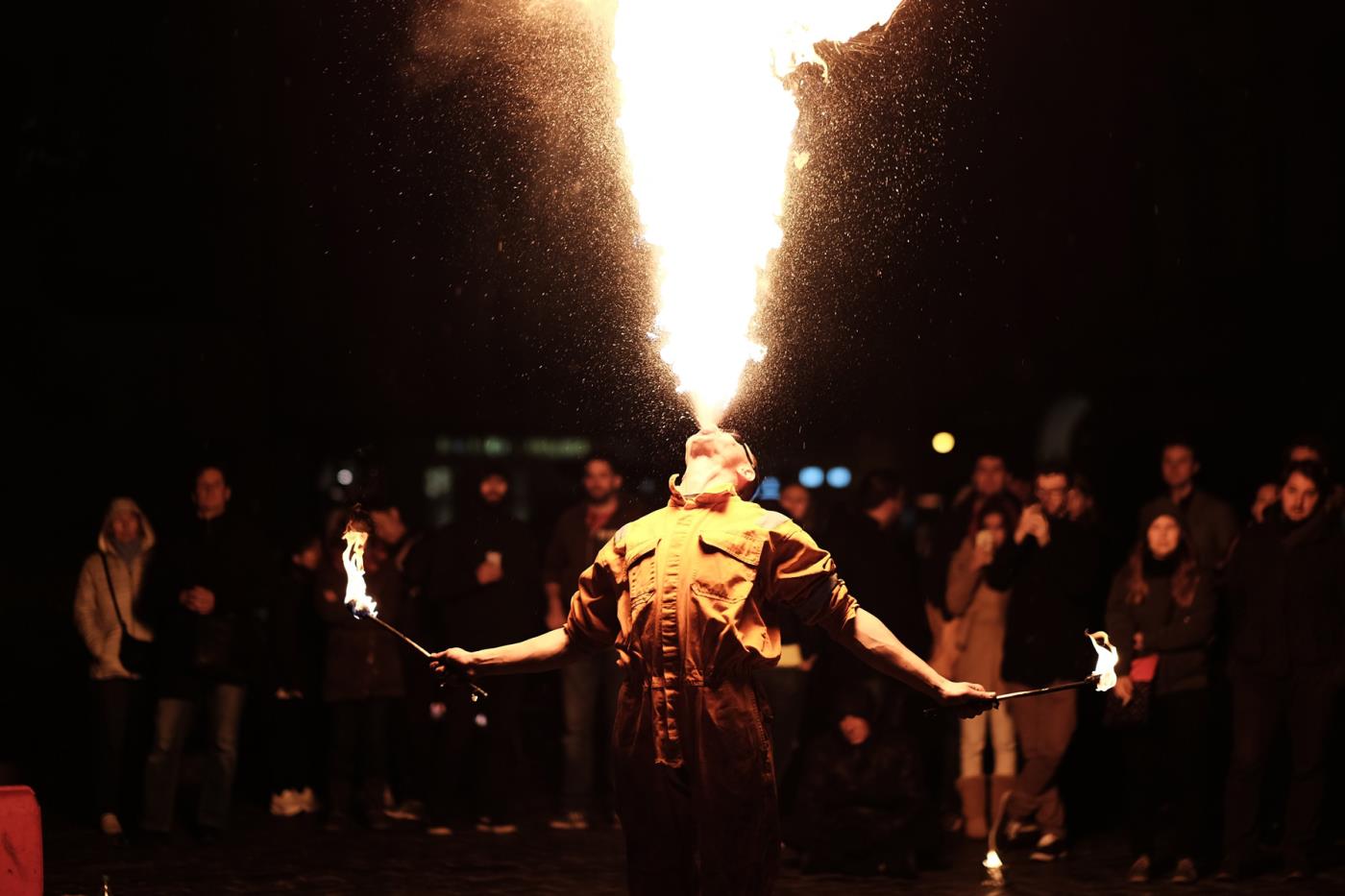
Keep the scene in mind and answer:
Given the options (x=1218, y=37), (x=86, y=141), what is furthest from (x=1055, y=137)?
(x=86, y=141)

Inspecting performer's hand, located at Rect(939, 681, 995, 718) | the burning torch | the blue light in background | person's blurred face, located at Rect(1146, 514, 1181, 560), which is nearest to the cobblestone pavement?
person's blurred face, located at Rect(1146, 514, 1181, 560)

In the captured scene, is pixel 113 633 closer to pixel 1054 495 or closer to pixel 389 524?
pixel 389 524

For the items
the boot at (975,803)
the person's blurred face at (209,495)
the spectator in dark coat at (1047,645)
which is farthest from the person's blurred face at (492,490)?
the boot at (975,803)

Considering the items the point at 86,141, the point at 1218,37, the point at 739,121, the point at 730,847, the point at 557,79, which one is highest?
the point at 1218,37

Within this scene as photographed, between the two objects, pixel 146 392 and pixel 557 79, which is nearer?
pixel 557 79

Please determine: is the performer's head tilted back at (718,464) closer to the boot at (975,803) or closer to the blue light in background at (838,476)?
the boot at (975,803)

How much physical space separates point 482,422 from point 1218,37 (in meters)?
11.1

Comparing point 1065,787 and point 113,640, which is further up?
point 113,640

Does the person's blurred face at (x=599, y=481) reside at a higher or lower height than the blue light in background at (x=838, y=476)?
lower

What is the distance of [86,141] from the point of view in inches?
634

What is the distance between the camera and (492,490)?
34.0 ft

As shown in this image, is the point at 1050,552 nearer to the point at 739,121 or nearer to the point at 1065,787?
the point at 1065,787

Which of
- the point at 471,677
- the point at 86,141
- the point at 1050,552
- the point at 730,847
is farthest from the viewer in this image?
the point at 86,141

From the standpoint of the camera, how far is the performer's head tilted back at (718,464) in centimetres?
579
